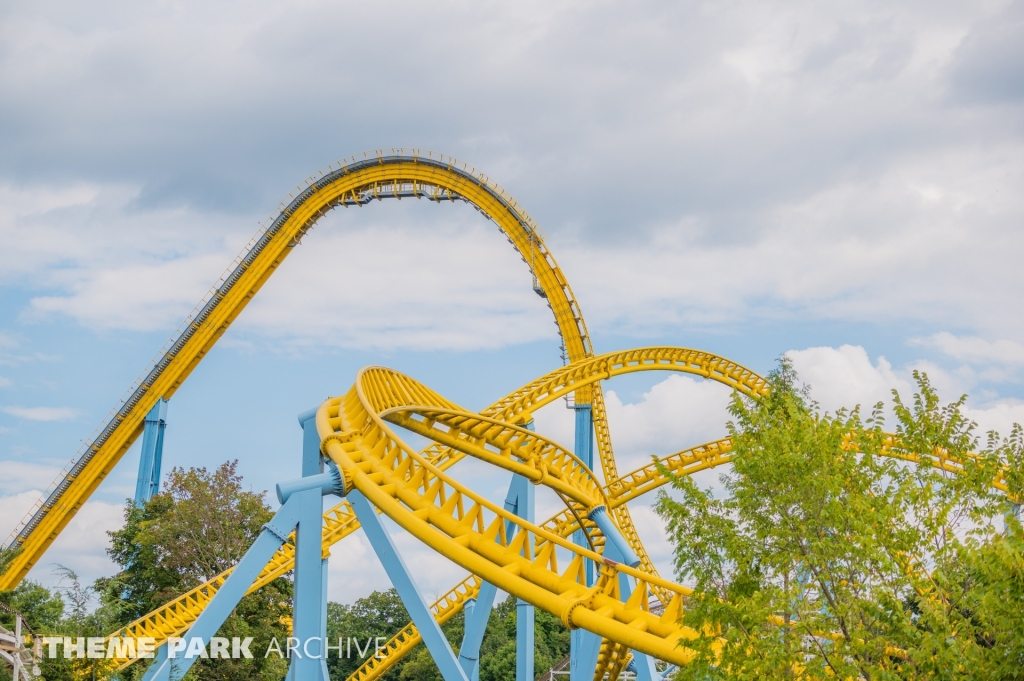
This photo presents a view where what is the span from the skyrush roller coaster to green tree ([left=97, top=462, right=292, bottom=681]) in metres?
1.37

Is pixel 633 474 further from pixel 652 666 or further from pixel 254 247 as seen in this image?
pixel 254 247

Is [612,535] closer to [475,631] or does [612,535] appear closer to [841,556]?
[475,631]

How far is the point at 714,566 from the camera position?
8.29 metres

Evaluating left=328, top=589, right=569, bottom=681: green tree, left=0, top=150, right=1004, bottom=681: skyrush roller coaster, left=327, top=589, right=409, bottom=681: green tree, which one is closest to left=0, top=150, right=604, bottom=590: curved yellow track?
left=0, top=150, right=1004, bottom=681: skyrush roller coaster

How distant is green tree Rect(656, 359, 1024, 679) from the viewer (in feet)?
23.7

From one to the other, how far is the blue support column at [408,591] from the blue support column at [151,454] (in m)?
13.2

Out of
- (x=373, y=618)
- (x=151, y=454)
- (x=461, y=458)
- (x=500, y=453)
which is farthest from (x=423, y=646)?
(x=500, y=453)

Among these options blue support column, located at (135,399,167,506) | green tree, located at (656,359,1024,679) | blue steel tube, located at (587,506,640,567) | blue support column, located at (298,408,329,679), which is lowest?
green tree, located at (656,359,1024,679)

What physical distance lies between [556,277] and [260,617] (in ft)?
35.9

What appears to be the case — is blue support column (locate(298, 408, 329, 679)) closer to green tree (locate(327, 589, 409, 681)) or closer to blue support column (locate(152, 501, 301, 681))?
blue support column (locate(152, 501, 301, 681))

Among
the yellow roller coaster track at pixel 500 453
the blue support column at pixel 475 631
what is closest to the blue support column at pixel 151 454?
the yellow roller coaster track at pixel 500 453

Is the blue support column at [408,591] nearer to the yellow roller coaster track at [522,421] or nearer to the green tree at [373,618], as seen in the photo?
the yellow roller coaster track at [522,421]

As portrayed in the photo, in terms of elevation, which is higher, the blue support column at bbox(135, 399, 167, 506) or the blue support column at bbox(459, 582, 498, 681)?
the blue support column at bbox(135, 399, 167, 506)

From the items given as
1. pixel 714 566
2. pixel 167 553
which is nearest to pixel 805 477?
pixel 714 566
